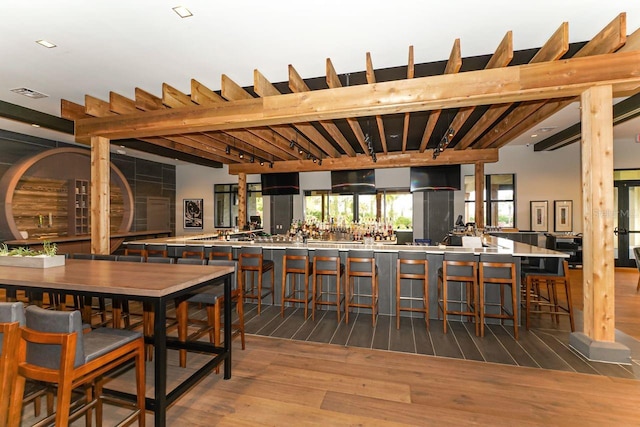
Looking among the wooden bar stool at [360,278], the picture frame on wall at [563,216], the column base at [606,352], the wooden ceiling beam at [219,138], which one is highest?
the wooden ceiling beam at [219,138]

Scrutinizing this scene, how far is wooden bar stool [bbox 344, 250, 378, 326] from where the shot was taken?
3.95 metres

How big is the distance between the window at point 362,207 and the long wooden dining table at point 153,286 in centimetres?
614

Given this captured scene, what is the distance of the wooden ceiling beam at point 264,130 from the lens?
3613 mm

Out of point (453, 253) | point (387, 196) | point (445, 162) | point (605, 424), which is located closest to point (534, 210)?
point (445, 162)

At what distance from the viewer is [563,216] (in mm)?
7930

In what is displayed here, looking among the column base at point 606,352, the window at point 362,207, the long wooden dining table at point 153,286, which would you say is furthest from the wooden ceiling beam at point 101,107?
the column base at point 606,352

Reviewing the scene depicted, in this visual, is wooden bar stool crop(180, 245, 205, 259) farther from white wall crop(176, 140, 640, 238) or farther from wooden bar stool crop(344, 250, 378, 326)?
white wall crop(176, 140, 640, 238)

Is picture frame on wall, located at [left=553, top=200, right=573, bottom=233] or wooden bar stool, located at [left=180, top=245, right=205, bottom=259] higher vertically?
picture frame on wall, located at [left=553, top=200, right=573, bottom=233]

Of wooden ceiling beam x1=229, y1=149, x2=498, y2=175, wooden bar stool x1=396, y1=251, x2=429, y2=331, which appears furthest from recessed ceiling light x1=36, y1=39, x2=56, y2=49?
wooden ceiling beam x1=229, y1=149, x2=498, y2=175

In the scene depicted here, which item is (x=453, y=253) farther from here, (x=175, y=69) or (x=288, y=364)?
(x=175, y=69)

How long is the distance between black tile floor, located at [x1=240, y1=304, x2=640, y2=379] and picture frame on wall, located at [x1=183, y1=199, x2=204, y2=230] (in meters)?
6.81

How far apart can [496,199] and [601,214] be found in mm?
5784

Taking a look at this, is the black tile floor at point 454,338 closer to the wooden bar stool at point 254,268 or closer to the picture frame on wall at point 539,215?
the wooden bar stool at point 254,268

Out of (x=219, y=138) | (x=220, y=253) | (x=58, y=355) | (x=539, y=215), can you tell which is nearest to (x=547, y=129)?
(x=539, y=215)
